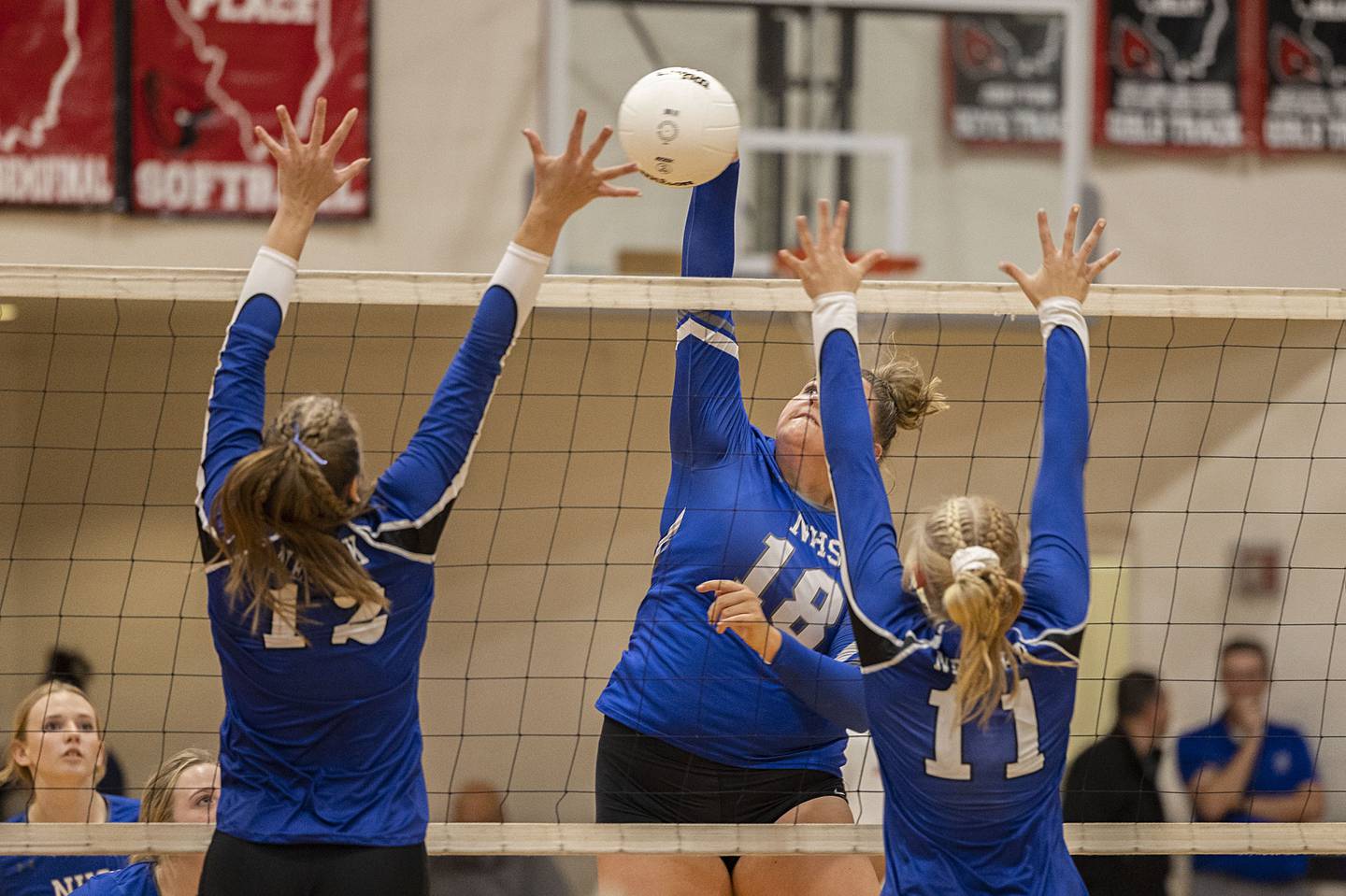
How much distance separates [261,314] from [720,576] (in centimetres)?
120

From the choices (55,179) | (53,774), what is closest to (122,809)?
(53,774)

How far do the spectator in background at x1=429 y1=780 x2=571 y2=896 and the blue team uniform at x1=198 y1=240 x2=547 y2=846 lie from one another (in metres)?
Result: 4.01

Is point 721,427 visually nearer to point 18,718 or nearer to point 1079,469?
point 1079,469

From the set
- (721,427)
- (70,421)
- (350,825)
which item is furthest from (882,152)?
(350,825)

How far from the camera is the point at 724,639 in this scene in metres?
3.43

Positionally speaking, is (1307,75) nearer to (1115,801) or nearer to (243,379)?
(1115,801)

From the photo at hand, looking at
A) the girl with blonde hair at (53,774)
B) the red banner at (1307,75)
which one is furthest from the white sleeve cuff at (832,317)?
the red banner at (1307,75)

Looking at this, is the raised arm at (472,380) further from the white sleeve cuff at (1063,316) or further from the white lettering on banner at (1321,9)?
the white lettering on banner at (1321,9)

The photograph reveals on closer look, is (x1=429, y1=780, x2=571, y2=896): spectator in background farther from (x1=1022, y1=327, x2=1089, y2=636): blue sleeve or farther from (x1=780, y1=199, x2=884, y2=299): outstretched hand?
(x1=1022, y1=327, x2=1089, y2=636): blue sleeve

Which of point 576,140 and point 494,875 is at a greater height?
point 576,140

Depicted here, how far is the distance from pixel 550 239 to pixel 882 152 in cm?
652

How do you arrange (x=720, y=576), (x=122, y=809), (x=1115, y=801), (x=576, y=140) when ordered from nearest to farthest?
(x=576, y=140), (x=720, y=576), (x=122, y=809), (x=1115, y=801)

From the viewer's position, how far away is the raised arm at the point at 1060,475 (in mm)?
2631

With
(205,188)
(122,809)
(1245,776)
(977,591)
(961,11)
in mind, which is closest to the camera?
(977,591)
